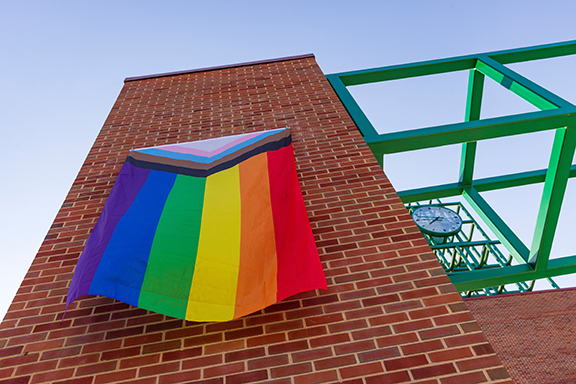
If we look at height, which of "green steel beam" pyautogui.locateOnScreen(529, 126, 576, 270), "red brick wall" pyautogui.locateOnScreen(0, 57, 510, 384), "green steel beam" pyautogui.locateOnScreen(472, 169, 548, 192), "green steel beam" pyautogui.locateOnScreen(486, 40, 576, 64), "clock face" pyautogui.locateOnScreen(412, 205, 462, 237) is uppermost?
"clock face" pyautogui.locateOnScreen(412, 205, 462, 237)

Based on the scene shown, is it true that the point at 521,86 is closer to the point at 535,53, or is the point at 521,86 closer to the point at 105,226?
the point at 535,53

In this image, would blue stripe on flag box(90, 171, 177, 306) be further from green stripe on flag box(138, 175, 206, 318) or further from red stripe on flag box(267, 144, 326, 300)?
red stripe on flag box(267, 144, 326, 300)

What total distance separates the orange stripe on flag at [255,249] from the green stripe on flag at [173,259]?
0.33m

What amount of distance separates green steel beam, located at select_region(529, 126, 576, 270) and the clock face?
564cm

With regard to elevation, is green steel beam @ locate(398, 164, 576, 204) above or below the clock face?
below

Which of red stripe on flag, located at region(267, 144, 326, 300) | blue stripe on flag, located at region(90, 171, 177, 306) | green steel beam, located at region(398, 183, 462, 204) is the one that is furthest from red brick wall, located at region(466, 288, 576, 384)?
green steel beam, located at region(398, 183, 462, 204)

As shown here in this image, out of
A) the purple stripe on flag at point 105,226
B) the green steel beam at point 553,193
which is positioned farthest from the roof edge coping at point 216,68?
the green steel beam at point 553,193

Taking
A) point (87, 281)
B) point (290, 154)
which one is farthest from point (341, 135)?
point (87, 281)

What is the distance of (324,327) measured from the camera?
2.53m

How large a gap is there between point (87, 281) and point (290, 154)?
192cm

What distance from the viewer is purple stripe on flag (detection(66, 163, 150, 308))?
252cm

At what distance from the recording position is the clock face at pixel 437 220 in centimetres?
1185

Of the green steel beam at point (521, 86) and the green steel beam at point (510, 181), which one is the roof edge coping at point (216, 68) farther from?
the green steel beam at point (510, 181)

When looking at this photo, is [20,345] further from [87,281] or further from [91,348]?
[87,281]
